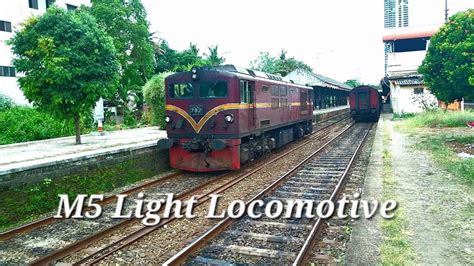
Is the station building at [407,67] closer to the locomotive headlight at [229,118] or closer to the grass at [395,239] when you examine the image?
the locomotive headlight at [229,118]

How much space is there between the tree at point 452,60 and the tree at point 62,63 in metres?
12.9

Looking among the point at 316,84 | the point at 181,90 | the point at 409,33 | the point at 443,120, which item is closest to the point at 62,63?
the point at 181,90

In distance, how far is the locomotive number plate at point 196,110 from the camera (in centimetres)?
1058

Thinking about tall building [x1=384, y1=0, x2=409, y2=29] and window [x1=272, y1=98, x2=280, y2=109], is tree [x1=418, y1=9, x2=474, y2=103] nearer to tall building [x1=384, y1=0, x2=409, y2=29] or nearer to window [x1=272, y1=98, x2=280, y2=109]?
window [x1=272, y1=98, x2=280, y2=109]

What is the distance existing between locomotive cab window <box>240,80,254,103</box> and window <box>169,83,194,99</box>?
1.43 metres

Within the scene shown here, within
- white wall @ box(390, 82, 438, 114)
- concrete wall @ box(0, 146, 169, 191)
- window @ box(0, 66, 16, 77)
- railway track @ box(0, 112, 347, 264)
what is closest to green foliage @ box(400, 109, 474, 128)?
white wall @ box(390, 82, 438, 114)

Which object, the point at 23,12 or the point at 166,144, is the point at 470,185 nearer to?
the point at 166,144

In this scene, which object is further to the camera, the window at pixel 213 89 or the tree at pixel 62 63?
the tree at pixel 62 63

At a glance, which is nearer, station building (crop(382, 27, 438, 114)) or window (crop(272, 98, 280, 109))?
window (crop(272, 98, 280, 109))

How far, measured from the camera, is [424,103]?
28672mm

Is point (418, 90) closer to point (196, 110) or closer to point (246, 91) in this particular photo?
point (246, 91)

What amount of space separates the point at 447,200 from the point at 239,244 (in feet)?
14.5

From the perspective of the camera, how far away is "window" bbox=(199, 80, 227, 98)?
10.4 m

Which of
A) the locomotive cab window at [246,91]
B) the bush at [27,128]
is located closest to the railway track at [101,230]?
the locomotive cab window at [246,91]
